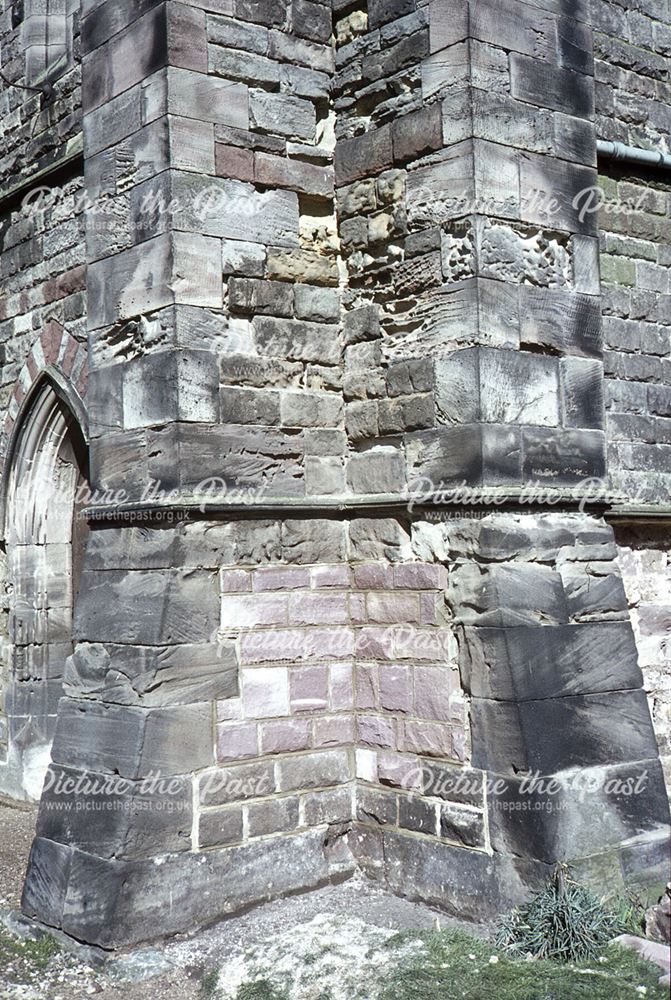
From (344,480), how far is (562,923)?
7.46ft

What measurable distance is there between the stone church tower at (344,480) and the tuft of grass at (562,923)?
0.33 ft

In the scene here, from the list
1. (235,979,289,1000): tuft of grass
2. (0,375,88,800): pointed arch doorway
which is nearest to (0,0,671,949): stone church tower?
(235,979,289,1000): tuft of grass

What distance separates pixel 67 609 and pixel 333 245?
3224 mm

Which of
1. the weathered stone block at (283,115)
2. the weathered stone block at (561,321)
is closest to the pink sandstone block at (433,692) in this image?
the weathered stone block at (561,321)

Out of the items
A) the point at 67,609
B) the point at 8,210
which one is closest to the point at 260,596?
the point at 67,609

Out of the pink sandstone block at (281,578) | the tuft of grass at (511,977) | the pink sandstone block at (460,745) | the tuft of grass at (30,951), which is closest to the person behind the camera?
the tuft of grass at (511,977)

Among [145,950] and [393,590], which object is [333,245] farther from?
[145,950]

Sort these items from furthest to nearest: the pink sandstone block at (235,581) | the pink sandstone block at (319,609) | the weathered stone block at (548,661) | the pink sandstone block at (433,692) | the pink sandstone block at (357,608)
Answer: the pink sandstone block at (357,608), the pink sandstone block at (319,609), the pink sandstone block at (235,581), the pink sandstone block at (433,692), the weathered stone block at (548,661)

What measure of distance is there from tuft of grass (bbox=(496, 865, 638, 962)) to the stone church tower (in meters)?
0.10

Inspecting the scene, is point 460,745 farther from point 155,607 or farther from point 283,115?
point 283,115

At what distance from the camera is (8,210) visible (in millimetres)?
7688

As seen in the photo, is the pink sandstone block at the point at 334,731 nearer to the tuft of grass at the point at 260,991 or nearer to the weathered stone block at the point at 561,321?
the tuft of grass at the point at 260,991

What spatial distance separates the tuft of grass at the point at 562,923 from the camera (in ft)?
14.5

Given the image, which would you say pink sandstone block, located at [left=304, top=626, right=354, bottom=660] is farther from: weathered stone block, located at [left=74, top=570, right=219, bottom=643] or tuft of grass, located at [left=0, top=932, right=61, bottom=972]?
tuft of grass, located at [left=0, top=932, right=61, bottom=972]
